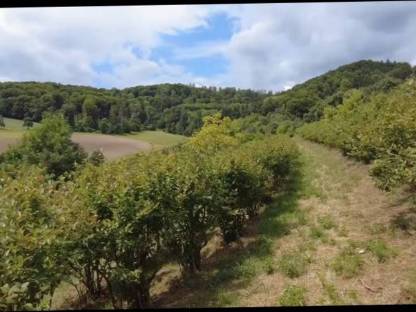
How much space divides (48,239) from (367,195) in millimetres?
12770

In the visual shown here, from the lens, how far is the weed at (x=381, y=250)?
825cm

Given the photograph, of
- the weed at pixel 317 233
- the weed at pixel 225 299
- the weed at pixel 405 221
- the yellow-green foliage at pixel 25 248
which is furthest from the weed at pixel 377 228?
the yellow-green foliage at pixel 25 248

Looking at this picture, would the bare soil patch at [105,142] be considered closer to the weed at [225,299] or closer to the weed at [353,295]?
the weed at [225,299]

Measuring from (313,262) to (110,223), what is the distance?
4549 mm

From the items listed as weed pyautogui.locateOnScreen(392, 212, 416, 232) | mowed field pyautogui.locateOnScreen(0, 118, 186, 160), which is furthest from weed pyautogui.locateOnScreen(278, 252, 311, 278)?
mowed field pyautogui.locateOnScreen(0, 118, 186, 160)

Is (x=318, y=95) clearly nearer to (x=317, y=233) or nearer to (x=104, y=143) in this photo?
(x=104, y=143)

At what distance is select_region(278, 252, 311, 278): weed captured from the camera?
810 centimetres

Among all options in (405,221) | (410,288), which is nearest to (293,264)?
(410,288)

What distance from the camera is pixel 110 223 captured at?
592cm

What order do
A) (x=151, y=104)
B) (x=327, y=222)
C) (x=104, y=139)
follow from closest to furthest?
(x=327, y=222) < (x=104, y=139) < (x=151, y=104)

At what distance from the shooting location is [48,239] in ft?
13.1

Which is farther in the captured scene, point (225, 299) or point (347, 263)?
point (347, 263)

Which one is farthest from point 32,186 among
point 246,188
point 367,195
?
point 367,195

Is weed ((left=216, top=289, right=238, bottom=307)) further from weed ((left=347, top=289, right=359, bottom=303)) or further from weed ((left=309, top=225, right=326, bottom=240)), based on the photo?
weed ((left=309, top=225, right=326, bottom=240))
